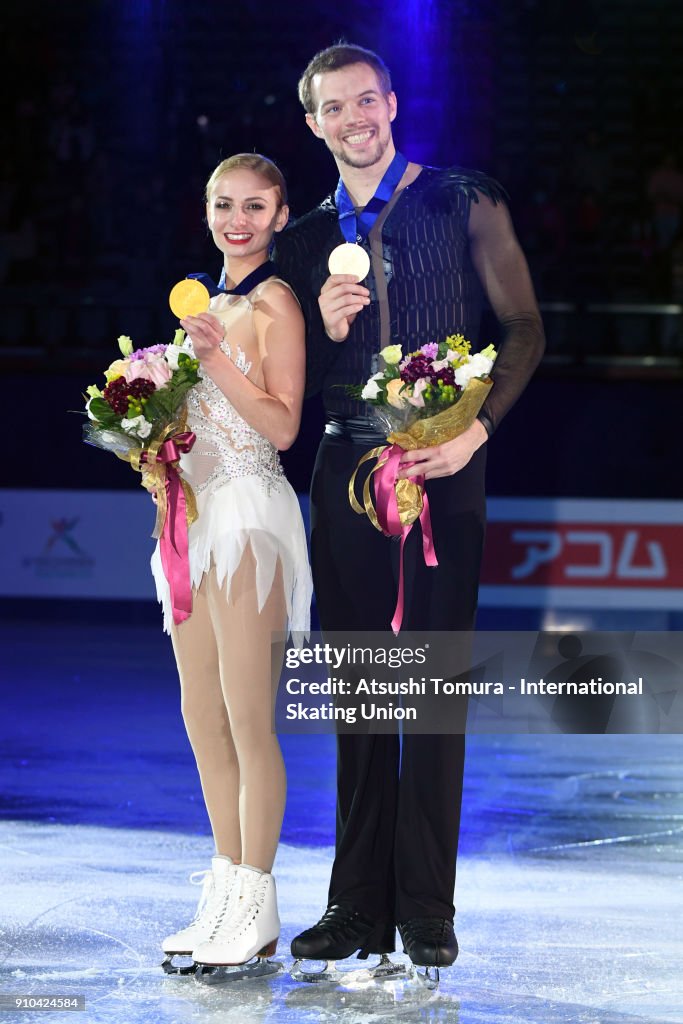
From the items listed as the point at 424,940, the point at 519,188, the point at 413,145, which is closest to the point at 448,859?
the point at 424,940

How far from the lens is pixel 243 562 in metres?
3.62

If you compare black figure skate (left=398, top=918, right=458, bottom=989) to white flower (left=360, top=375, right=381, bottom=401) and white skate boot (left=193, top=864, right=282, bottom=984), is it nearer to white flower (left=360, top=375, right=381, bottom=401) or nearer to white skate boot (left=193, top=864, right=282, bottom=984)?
white skate boot (left=193, top=864, right=282, bottom=984)

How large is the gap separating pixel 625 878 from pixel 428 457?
1814 mm

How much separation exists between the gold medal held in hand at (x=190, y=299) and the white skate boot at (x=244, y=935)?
4.33 ft

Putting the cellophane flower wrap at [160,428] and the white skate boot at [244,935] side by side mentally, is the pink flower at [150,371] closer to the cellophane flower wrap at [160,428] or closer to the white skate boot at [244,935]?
the cellophane flower wrap at [160,428]

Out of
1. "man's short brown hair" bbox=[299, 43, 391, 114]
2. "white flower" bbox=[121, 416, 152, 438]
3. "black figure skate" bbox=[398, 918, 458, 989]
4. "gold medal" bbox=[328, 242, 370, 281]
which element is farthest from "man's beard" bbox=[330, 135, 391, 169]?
"black figure skate" bbox=[398, 918, 458, 989]

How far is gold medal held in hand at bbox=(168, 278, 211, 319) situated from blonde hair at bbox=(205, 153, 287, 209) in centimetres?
29

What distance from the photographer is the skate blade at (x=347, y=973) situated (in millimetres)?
3525

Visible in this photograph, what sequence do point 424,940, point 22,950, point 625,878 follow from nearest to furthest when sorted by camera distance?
point 424,940 → point 22,950 → point 625,878

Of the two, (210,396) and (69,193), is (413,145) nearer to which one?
(69,193)

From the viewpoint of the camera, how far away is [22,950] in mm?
3727

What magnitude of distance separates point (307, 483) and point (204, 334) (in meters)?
6.94

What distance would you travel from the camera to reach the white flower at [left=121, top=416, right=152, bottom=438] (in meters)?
3.50

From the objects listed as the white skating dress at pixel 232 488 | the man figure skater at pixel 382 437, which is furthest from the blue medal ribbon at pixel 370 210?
the white skating dress at pixel 232 488
